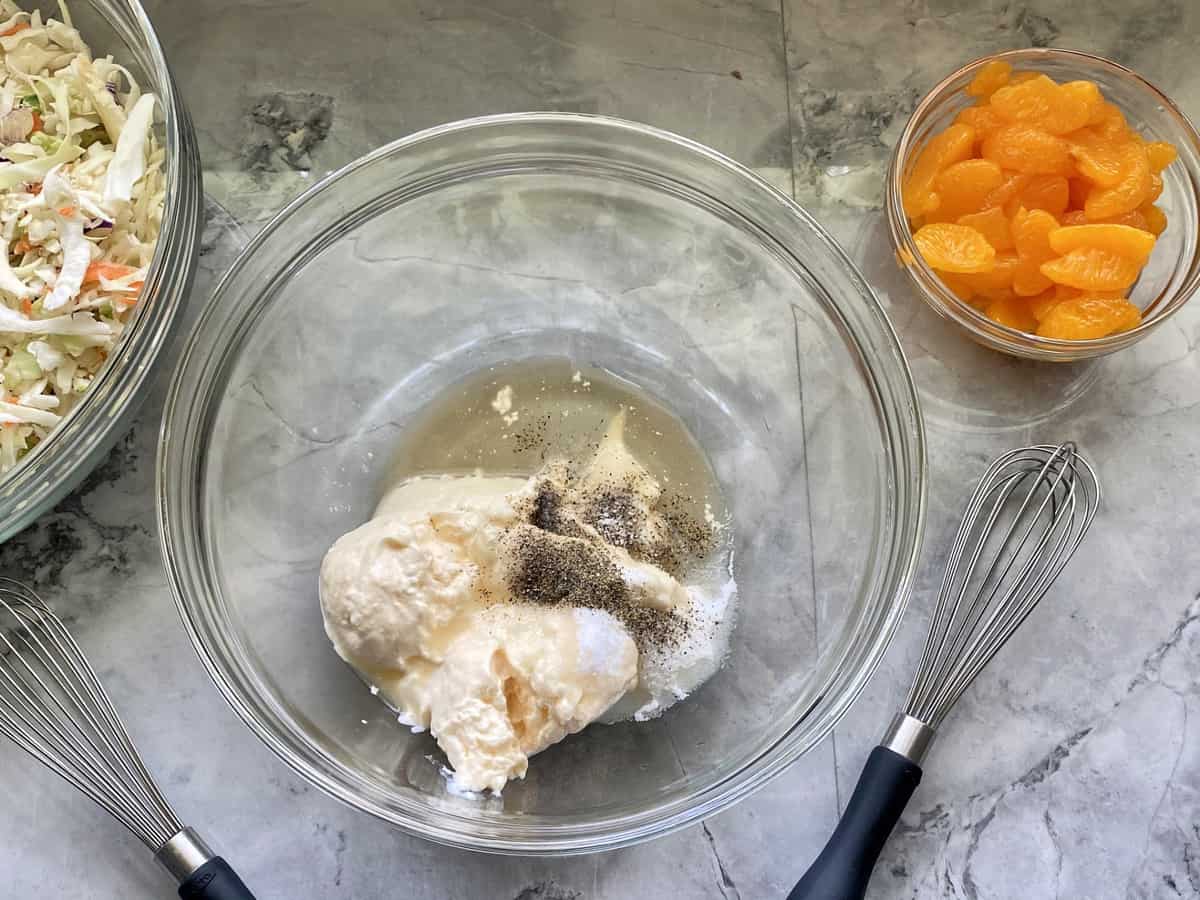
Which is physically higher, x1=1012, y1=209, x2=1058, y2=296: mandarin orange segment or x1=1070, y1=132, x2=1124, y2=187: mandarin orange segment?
x1=1070, y1=132, x2=1124, y2=187: mandarin orange segment

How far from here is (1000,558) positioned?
144 cm

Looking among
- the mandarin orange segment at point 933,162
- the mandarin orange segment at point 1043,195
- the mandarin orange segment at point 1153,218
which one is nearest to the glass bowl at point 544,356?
the mandarin orange segment at point 933,162

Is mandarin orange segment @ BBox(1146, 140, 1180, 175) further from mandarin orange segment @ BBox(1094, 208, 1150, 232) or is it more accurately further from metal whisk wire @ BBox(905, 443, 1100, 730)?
metal whisk wire @ BBox(905, 443, 1100, 730)

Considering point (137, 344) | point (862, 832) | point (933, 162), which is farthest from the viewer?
point (933, 162)

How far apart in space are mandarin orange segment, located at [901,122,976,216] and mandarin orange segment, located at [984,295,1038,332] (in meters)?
0.17

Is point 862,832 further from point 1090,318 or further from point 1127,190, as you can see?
point 1127,190

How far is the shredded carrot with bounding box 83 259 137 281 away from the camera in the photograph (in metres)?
1.27

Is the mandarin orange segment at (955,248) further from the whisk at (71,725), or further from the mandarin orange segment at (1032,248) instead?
the whisk at (71,725)

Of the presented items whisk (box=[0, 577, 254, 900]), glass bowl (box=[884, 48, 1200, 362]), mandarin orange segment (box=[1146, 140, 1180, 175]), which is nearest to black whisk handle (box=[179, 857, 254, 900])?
whisk (box=[0, 577, 254, 900])

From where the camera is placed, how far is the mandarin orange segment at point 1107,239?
135cm

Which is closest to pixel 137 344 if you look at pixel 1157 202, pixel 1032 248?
pixel 1032 248

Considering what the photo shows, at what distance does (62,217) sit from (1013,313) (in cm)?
127

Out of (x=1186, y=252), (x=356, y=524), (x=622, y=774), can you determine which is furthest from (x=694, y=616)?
(x=1186, y=252)

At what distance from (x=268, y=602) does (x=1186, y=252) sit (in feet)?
4.63
